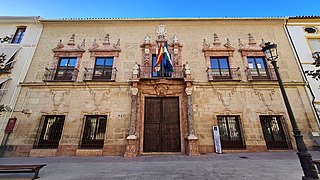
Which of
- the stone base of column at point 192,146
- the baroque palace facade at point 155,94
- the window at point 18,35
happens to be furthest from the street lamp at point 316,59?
the window at point 18,35

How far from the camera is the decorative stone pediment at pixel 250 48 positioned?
9.76 meters

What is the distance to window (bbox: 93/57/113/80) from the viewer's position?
935 cm

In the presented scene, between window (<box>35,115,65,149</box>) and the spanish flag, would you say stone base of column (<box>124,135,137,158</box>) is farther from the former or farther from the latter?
the spanish flag

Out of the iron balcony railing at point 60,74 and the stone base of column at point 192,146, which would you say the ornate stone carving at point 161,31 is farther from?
the stone base of column at point 192,146

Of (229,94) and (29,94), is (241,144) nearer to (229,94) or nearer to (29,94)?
(229,94)

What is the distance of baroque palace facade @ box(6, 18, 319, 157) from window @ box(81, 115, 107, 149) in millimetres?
55

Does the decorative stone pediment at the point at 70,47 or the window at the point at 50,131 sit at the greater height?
the decorative stone pediment at the point at 70,47

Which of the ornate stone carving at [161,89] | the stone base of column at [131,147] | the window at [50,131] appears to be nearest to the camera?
the stone base of column at [131,147]

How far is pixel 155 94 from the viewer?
344 inches

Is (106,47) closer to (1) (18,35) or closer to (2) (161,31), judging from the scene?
(2) (161,31)

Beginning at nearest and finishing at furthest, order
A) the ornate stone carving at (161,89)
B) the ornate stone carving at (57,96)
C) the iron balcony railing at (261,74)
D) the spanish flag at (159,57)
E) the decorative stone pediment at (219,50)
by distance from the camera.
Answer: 1. the ornate stone carving at (57,96)
2. the ornate stone carving at (161,89)
3. the spanish flag at (159,57)
4. the iron balcony railing at (261,74)
5. the decorative stone pediment at (219,50)

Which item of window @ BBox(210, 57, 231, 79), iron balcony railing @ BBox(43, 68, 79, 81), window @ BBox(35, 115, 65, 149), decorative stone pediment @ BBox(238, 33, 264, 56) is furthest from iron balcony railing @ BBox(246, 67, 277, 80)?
window @ BBox(35, 115, 65, 149)

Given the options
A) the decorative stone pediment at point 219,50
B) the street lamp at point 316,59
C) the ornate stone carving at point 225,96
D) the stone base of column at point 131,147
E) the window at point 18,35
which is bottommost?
the stone base of column at point 131,147

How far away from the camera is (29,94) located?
8781 mm
